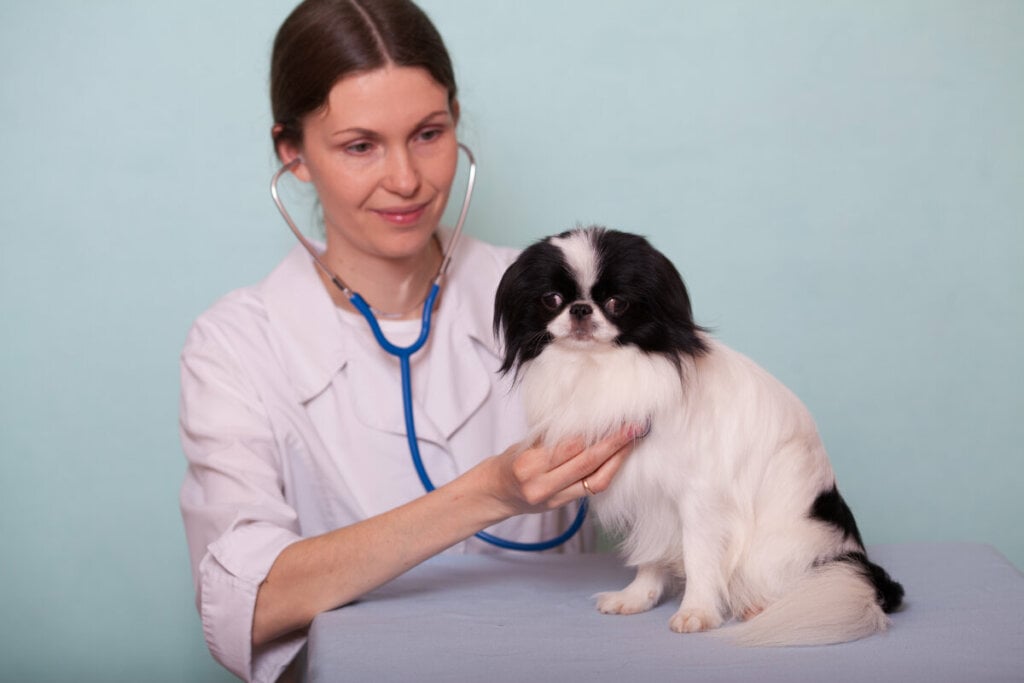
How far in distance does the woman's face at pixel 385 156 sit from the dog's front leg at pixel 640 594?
0.76 m

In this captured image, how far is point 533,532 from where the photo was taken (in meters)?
2.37

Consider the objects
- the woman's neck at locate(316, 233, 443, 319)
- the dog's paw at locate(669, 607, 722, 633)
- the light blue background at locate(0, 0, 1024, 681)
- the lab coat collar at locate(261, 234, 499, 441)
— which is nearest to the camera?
the dog's paw at locate(669, 607, 722, 633)

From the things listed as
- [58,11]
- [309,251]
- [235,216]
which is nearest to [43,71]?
[58,11]

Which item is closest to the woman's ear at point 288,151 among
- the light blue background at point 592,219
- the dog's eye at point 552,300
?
the light blue background at point 592,219

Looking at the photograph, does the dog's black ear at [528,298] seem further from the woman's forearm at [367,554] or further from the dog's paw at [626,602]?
the dog's paw at [626,602]

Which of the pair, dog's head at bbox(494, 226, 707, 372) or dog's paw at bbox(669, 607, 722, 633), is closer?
dog's head at bbox(494, 226, 707, 372)

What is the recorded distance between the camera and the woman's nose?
2039 mm

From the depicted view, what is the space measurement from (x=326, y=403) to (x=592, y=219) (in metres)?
1.06

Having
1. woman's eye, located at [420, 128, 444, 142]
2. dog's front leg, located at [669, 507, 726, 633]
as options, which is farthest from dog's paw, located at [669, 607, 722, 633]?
woman's eye, located at [420, 128, 444, 142]

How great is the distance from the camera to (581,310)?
5.07 ft

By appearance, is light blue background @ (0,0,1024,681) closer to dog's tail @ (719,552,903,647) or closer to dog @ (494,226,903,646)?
dog @ (494,226,903,646)

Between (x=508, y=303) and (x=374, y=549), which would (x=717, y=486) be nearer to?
(x=508, y=303)

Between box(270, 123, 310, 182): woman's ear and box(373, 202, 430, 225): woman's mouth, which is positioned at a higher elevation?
box(270, 123, 310, 182): woman's ear

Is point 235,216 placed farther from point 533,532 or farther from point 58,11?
point 533,532
